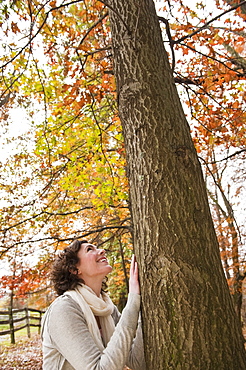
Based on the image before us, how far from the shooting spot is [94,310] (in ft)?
7.02

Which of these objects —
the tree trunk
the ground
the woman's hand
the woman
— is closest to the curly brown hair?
the woman

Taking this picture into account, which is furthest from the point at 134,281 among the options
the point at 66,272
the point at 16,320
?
the point at 16,320

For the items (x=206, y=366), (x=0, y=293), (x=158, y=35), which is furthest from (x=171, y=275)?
(x=0, y=293)

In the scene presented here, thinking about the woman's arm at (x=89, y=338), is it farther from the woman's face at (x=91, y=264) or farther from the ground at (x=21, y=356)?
the ground at (x=21, y=356)

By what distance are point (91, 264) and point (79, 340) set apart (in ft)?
2.03

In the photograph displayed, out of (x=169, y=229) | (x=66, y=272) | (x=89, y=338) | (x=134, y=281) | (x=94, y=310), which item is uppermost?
(x=169, y=229)

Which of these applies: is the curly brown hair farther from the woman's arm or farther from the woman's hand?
the woman's hand

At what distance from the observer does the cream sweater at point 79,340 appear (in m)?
A: 1.72

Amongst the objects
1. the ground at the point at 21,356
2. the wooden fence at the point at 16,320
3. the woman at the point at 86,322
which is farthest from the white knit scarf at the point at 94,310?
the wooden fence at the point at 16,320

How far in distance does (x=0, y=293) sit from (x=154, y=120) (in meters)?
9.90

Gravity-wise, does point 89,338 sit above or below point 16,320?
above

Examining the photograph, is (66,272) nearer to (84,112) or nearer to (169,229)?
(169,229)

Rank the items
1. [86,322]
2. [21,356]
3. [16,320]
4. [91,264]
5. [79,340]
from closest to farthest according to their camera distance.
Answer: [79,340] → [86,322] → [91,264] → [21,356] → [16,320]

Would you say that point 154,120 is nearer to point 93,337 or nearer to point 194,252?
point 194,252
